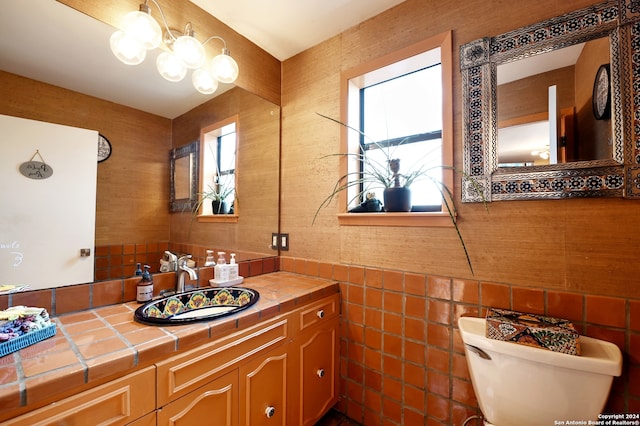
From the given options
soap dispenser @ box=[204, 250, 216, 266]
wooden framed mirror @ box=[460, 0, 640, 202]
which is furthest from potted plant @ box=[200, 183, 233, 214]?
wooden framed mirror @ box=[460, 0, 640, 202]

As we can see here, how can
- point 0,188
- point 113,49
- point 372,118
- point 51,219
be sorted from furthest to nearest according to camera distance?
point 372,118, point 113,49, point 51,219, point 0,188

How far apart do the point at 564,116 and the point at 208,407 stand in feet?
5.70

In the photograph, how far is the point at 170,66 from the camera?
1313 millimetres

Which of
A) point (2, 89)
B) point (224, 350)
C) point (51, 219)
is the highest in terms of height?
point (2, 89)

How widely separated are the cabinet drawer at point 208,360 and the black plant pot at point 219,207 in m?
0.83

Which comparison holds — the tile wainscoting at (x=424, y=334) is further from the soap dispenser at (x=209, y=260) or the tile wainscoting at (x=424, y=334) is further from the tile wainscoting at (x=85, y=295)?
the tile wainscoting at (x=85, y=295)

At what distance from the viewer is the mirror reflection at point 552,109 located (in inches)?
38.4

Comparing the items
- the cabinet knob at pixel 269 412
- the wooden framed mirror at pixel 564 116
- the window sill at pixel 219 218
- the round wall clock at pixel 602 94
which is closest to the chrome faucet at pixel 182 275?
the window sill at pixel 219 218

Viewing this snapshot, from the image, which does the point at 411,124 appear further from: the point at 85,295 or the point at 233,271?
the point at 85,295

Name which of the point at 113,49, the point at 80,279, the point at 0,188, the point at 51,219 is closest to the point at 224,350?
the point at 80,279

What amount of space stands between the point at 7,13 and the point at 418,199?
6.19 feet

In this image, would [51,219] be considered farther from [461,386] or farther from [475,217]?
[461,386]

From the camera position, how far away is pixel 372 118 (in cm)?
168

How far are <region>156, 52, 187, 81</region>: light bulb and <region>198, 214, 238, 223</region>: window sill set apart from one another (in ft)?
2.49
